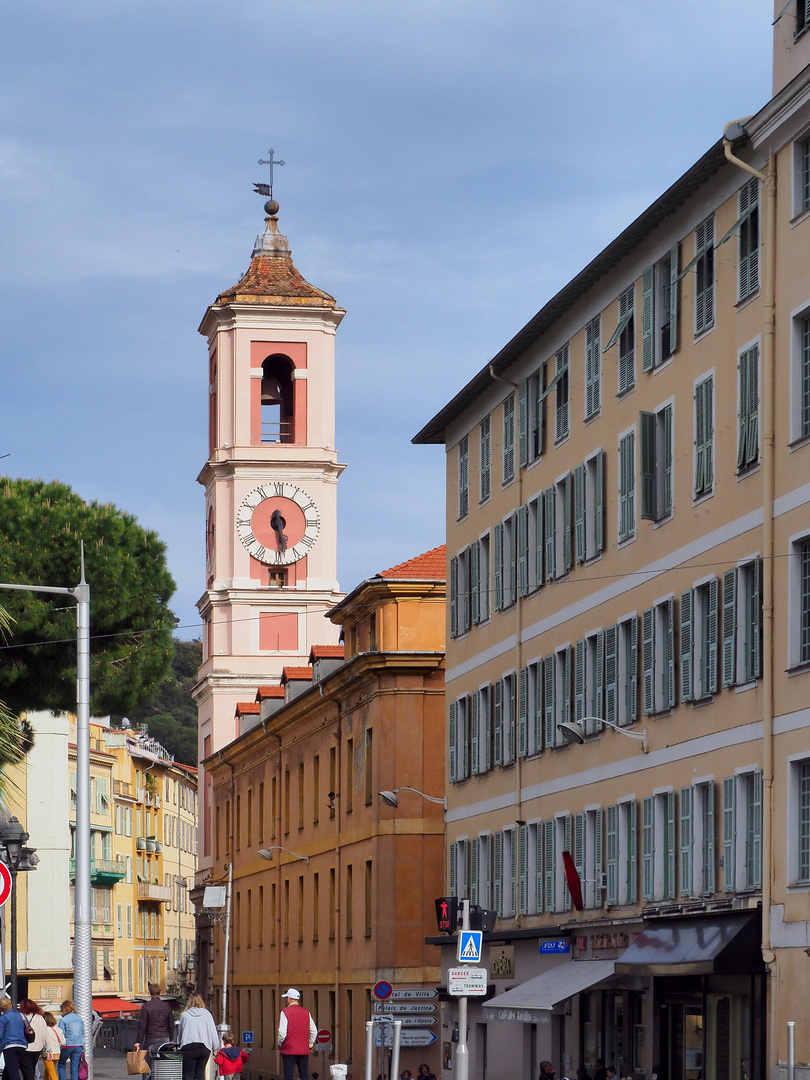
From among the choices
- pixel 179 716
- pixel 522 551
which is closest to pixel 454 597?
pixel 522 551

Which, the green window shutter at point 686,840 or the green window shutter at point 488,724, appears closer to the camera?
the green window shutter at point 686,840

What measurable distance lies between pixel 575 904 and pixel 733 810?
8259 mm

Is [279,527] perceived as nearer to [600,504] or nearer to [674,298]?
[600,504]

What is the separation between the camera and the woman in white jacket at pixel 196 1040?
2394 cm

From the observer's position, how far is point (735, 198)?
1252 inches

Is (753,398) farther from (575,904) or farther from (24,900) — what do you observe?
(24,900)

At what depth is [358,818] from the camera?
183ft

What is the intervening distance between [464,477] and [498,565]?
4154 mm

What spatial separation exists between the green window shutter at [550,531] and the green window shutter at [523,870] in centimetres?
524

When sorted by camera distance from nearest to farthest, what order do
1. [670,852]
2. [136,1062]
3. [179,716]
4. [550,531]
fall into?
[136,1062] → [670,852] → [550,531] → [179,716]

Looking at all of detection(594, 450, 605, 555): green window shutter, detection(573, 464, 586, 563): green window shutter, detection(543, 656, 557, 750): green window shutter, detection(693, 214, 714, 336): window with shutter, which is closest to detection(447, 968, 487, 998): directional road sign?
detection(693, 214, 714, 336): window with shutter

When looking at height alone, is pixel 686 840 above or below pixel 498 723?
below

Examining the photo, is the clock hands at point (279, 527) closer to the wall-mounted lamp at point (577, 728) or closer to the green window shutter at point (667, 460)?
the wall-mounted lamp at point (577, 728)

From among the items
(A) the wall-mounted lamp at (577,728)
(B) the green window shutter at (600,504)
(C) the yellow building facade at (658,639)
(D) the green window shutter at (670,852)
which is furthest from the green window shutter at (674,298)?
(D) the green window shutter at (670,852)
